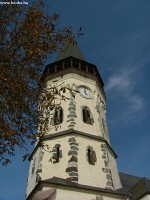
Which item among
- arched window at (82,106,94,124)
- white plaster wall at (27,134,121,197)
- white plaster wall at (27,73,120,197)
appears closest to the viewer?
white plaster wall at (27,134,121,197)

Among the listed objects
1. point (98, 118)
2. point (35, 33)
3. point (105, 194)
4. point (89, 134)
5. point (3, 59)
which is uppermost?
point (98, 118)

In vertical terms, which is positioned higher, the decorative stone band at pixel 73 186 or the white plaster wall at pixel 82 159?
the white plaster wall at pixel 82 159

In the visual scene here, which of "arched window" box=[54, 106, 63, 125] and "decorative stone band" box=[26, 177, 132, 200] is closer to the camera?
"decorative stone band" box=[26, 177, 132, 200]

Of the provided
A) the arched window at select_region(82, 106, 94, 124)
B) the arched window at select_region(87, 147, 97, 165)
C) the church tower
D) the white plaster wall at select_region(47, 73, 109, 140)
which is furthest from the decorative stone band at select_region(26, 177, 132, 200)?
the arched window at select_region(82, 106, 94, 124)

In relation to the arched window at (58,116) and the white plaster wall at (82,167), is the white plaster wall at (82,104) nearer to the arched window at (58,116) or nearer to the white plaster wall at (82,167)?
the arched window at (58,116)

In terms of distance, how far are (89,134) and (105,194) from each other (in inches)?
179

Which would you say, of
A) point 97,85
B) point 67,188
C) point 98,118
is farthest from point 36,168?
point 97,85

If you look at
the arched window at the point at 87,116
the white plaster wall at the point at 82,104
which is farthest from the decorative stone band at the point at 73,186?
the arched window at the point at 87,116

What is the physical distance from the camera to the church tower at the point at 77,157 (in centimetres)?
1425

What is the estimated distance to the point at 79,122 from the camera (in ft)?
61.6

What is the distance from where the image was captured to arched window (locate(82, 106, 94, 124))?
63.8 feet

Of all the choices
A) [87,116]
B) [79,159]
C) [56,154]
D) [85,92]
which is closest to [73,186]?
[79,159]

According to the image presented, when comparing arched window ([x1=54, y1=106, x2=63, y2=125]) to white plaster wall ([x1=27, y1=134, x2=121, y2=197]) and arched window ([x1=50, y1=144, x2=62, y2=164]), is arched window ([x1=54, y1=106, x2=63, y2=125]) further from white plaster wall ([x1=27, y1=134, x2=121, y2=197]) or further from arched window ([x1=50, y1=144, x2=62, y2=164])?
arched window ([x1=50, y1=144, x2=62, y2=164])

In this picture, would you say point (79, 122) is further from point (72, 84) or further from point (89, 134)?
point (72, 84)
